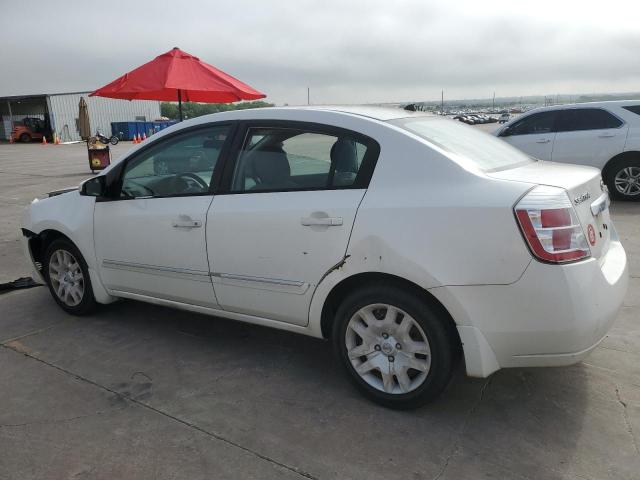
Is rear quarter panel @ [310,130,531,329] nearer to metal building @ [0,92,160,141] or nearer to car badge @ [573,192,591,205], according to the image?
car badge @ [573,192,591,205]

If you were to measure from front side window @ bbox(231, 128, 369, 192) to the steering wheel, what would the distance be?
298 millimetres

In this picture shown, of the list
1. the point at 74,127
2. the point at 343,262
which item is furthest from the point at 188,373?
the point at 74,127

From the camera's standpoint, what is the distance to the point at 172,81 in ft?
27.6

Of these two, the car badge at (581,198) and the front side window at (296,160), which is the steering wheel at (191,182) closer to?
the front side window at (296,160)

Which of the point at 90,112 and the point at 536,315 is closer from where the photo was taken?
the point at 536,315

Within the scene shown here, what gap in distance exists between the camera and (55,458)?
103 inches

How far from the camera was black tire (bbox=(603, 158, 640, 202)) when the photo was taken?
8.99 meters

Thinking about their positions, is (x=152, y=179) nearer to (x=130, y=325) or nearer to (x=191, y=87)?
(x=130, y=325)

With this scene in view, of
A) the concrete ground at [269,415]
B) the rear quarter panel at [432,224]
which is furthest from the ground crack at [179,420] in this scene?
the rear quarter panel at [432,224]

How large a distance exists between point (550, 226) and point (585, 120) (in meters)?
7.97

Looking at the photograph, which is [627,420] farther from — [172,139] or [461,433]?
[172,139]

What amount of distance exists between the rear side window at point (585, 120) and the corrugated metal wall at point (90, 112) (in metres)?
39.6

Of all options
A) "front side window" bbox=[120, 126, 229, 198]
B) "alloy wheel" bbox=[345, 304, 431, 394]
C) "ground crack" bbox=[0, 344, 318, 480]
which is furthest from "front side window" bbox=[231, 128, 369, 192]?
"ground crack" bbox=[0, 344, 318, 480]

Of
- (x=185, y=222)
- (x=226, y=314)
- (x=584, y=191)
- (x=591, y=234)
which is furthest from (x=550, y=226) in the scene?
(x=185, y=222)
